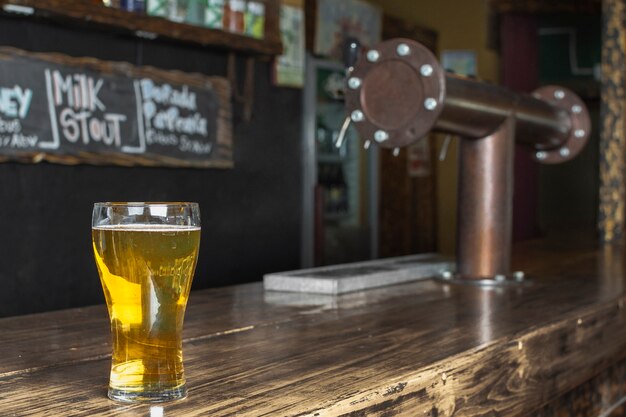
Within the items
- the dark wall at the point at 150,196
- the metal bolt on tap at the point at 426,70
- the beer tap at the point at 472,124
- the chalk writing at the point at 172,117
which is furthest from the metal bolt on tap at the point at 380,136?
the chalk writing at the point at 172,117

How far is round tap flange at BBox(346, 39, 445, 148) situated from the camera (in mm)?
1461

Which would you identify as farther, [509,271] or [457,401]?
[509,271]

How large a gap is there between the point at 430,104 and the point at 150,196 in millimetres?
2345

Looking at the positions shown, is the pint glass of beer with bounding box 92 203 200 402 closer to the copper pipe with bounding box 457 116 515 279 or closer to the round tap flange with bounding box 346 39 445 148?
the round tap flange with bounding box 346 39 445 148

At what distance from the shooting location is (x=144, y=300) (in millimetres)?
691

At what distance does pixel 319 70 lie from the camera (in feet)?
16.3

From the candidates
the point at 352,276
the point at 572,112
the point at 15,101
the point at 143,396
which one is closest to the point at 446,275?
the point at 352,276

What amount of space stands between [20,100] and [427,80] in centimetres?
199

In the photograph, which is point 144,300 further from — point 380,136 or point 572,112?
point 572,112

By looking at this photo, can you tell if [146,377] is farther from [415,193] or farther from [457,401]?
[415,193]

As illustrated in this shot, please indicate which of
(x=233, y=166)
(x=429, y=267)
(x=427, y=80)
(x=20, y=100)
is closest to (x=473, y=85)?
(x=427, y=80)

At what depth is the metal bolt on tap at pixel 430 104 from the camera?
146 cm

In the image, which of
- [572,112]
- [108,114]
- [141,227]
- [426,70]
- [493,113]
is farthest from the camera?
[108,114]

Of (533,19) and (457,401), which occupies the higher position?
(533,19)
